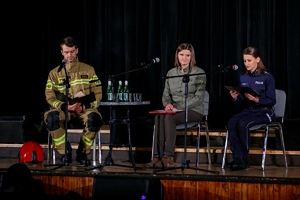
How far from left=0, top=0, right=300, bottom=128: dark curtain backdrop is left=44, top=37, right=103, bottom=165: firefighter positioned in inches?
56.7

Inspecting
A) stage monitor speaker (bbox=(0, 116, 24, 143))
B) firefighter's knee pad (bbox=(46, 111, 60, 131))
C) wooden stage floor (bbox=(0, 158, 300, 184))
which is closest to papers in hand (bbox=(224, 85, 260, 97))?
wooden stage floor (bbox=(0, 158, 300, 184))

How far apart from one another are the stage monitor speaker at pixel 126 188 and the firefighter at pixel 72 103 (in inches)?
38.9

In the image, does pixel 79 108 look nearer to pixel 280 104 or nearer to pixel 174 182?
pixel 174 182

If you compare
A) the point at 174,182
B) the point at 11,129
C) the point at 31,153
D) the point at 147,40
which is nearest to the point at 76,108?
the point at 31,153

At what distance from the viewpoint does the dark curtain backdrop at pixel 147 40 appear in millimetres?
6930

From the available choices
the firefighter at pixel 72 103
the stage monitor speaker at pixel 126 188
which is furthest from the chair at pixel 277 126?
the firefighter at pixel 72 103

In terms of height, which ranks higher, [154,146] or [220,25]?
[220,25]

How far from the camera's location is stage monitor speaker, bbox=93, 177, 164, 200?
470 centimetres

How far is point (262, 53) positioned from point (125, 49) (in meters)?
1.73

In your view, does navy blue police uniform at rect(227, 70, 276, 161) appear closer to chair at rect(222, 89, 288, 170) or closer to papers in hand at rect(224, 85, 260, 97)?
chair at rect(222, 89, 288, 170)

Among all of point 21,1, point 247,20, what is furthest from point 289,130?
point 21,1

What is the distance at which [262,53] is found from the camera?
6.93 meters

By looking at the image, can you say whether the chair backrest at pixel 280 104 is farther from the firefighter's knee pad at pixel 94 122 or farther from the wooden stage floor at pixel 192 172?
the firefighter's knee pad at pixel 94 122

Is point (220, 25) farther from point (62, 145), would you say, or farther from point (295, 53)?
point (62, 145)
